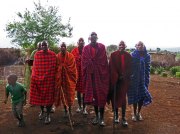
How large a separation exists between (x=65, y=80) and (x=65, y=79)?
0.08ft

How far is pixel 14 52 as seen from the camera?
28875mm

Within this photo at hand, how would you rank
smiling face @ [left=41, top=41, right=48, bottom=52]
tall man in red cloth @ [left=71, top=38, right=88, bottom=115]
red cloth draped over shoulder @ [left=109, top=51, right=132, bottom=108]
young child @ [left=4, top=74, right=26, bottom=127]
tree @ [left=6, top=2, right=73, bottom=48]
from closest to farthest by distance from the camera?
young child @ [left=4, top=74, right=26, bottom=127], red cloth draped over shoulder @ [left=109, top=51, right=132, bottom=108], smiling face @ [left=41, top=41, right=48, bottom=52], tall man in red cloth @ [left=71, top=38, right=88, bottom=115], tree @ [left=6, top=2, right=73, bottom=48]

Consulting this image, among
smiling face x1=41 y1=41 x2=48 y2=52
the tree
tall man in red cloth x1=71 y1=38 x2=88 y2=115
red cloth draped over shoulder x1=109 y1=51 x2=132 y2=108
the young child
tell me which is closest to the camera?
the young child

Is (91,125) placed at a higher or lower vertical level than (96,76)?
lower

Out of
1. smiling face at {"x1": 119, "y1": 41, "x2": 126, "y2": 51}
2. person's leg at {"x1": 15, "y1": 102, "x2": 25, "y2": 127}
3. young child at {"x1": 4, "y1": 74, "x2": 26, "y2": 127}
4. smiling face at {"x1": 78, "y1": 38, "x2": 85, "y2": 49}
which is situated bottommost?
person's leg at {"x1": 15, "y1": 102, "x2": 25, "y2": 127}

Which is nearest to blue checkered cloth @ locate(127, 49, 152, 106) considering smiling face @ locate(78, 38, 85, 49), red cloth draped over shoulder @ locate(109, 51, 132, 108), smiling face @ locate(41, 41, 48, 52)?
red cloth draped over shoulder @ locate(109, 51, 132, 108)

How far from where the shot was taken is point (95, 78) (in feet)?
27.0

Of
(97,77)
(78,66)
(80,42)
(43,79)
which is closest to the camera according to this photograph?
(97,77)

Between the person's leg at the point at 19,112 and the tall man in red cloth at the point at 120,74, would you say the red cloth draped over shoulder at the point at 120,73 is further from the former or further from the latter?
the person's leg at the point at 19,112

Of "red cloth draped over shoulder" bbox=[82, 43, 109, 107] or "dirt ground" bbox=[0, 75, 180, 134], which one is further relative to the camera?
"red cloth draped over shoulder" bbox=[82, 43, 109, 107]

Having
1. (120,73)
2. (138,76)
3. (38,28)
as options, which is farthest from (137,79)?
(38,28)

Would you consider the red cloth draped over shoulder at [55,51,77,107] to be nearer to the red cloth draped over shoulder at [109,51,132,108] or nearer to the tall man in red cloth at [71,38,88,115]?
the tall man in red cloth at [71,38,88,115]

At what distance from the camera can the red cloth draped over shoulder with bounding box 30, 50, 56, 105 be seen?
858 cm

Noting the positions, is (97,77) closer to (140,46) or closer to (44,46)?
(140,46)
